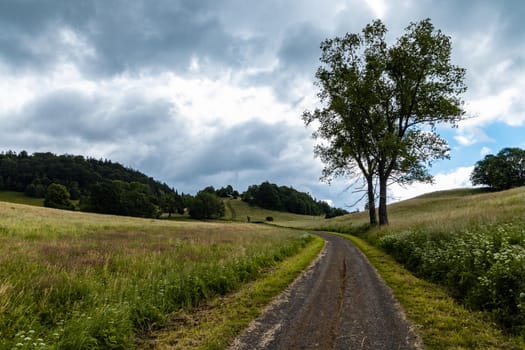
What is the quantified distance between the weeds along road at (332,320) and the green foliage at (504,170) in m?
81.3

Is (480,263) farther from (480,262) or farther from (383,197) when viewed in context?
(383,197)

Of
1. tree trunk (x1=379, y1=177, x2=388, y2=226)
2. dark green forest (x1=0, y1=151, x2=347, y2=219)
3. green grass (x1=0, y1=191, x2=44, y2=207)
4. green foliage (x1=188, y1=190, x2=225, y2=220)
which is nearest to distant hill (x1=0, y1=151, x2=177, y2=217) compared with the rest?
dark green forest (x1=0, y1=151, x2=347, y2=219)

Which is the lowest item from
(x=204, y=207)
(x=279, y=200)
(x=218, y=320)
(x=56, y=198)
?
(x=218, y=320)

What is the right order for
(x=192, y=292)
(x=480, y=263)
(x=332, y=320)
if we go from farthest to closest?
1. (x=192, y=292)
2. (x=480, y=263)
3. (x=332, y=320)

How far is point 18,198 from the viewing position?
118 meters

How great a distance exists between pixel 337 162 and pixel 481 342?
83.4ft

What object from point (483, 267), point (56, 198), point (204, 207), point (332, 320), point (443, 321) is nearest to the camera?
point (443, 321)

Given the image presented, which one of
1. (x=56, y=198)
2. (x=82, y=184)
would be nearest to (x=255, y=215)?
(x=56, y=198)

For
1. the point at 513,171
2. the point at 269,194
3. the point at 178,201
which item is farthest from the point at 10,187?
the point at 513,171

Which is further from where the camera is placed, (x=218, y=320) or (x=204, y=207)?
(x=204, y=207)

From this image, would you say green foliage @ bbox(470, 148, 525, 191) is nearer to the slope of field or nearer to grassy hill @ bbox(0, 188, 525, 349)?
the slope of field

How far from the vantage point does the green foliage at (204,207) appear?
107812 mm

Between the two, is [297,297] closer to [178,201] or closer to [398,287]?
[398,287]

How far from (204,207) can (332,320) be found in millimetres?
104685
